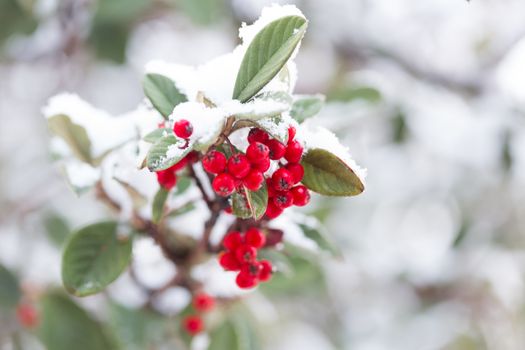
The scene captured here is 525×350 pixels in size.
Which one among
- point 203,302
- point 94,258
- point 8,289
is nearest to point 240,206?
point 94,258

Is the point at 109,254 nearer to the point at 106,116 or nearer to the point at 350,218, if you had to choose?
the point at 106,116

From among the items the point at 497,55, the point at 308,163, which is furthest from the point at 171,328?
the point at 497,55

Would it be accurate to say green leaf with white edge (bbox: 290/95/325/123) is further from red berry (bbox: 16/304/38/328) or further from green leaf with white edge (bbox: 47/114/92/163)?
red berry (bbox: 16/304/38/328)

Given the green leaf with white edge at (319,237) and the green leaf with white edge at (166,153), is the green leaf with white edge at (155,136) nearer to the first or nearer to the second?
the green leaf with white edge at (166,153)

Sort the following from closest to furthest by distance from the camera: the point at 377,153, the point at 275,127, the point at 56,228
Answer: the point at 275,127
the point at 56,228
the point at 377,153

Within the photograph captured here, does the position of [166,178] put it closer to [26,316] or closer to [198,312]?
[198,312]

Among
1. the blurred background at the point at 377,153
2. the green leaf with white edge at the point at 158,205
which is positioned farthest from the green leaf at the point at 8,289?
the green leaf with white edge at the point at 158,205
